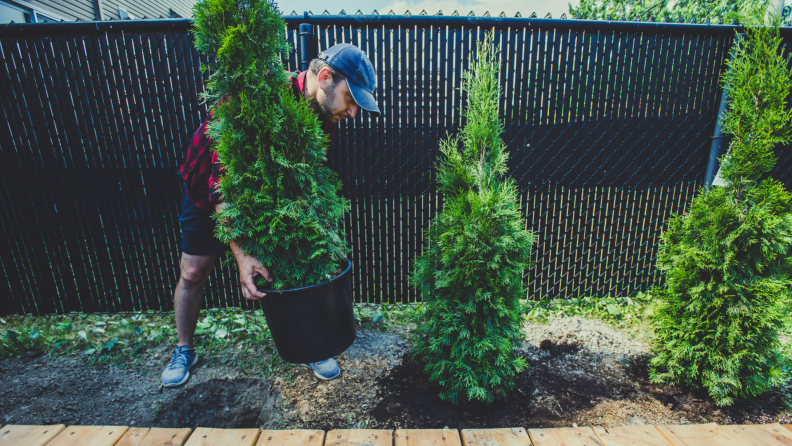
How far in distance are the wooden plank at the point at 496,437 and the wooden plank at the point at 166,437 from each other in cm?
125

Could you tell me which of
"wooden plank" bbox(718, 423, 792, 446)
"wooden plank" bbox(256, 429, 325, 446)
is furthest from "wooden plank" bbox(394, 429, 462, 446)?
"wooden plank" bbox(718, 423, 792, 446)

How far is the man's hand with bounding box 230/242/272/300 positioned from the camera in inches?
72.7

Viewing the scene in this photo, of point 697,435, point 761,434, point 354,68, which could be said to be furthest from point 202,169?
point 761,434

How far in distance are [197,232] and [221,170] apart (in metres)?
0.63

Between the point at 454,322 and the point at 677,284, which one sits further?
the point at 677,284

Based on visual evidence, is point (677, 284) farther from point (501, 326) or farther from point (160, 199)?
point (160, 199)

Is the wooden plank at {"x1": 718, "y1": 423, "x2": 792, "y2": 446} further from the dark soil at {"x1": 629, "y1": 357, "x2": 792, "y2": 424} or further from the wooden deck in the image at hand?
the dark soil at {"x1": 629, "y1": 357, "x2": 792, "y2": 424}

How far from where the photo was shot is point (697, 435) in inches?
60.7

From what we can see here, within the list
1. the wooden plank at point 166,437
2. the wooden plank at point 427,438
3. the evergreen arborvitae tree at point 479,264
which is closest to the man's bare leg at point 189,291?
the wooden plank at point 166,437

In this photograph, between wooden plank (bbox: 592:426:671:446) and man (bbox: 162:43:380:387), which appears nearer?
wooden plank (bbox: 592:426:671:446)

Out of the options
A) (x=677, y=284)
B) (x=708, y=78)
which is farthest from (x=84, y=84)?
(x=708, y=78)

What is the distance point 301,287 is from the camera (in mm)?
1871

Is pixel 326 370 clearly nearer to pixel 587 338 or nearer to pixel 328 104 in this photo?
pixel 328 104

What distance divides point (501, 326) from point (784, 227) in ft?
5.67
